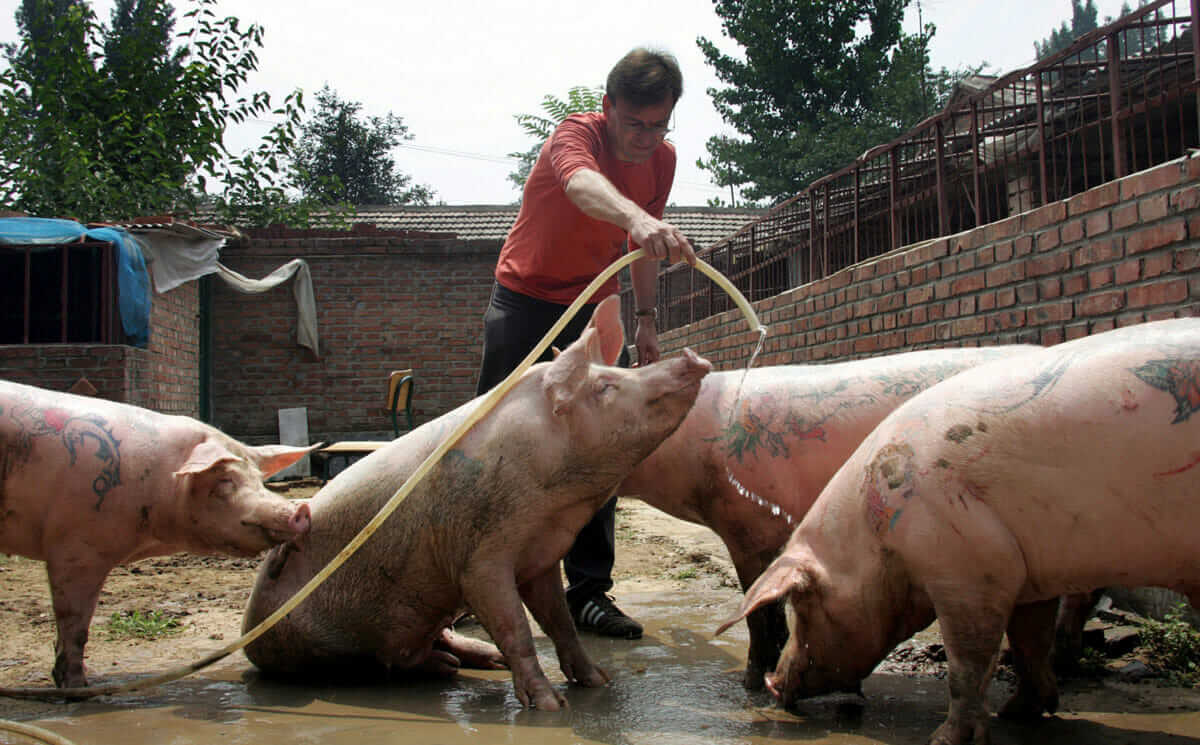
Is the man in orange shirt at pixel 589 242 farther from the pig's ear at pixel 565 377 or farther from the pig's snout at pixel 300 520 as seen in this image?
the pig's snout at pixel 300 520

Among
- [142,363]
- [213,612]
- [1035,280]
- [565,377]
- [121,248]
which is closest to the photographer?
[565,377]

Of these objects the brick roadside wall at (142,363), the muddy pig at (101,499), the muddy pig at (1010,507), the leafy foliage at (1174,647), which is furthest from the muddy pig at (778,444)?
the brick roadside wall at (142,363)

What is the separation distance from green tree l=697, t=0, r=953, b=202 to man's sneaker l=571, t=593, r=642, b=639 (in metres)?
21.4

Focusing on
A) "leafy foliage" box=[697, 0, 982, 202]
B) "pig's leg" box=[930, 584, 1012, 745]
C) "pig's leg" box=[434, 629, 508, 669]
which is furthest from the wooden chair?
"leafy foliage" box=[697, 0, 982, 202]

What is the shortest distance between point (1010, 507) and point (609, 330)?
164cm

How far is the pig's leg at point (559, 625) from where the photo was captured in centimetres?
310

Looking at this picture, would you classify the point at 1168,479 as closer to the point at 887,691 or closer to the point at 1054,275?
the point at 887,691

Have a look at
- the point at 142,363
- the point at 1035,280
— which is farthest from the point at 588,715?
the point at 142,363

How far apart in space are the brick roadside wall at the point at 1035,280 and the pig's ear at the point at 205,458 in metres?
A: 3.44

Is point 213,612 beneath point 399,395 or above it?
beneath

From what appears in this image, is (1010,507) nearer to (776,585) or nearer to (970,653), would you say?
(970,653)

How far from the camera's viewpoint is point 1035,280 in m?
4.61

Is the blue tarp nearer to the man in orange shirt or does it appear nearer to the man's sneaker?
the man in orange shirt

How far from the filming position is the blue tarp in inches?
356
